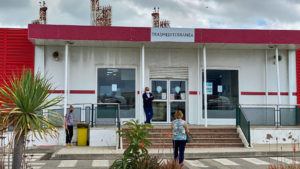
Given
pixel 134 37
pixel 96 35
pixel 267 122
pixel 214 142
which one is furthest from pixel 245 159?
pixel 96 35

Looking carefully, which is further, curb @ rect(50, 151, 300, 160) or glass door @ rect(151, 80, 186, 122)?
glass door @ rect(151, 80, 186, 122)

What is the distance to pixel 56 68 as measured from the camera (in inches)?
645

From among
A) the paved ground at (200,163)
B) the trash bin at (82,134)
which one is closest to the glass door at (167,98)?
the trash bin at (82,134)

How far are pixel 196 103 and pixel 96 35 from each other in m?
6.00

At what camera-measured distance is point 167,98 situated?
669 inches

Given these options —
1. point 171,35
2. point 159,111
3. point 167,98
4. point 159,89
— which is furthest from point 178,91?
point 171,35

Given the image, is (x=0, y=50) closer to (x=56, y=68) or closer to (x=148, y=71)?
(x=56, y=68)

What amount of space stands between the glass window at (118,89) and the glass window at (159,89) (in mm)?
1051

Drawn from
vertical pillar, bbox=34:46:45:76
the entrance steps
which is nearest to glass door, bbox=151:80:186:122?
the entrance steps

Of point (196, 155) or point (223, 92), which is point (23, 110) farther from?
point (223, 92)

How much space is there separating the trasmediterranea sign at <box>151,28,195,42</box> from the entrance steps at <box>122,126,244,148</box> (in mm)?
3934

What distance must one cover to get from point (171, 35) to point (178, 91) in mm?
3257

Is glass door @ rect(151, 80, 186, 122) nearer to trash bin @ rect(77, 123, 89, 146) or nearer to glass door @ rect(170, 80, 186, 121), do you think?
glass door @ rect(170, 80, 186, 121)

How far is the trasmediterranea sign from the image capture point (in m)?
15.1
